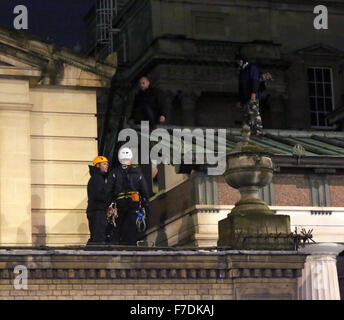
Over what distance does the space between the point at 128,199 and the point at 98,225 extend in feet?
3.02

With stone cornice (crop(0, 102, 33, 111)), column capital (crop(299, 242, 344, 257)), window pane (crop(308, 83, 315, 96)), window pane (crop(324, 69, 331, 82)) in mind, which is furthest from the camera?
window pane (crop(308, 83, 315, 96))

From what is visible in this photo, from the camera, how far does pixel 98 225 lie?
38.3 metres

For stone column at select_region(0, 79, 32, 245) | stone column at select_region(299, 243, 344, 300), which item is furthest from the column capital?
stone column at select_region(0, 79, 32, 245)

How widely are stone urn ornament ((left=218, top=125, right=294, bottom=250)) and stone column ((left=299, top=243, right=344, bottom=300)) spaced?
1129 millimetres

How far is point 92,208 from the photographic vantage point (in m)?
38.4

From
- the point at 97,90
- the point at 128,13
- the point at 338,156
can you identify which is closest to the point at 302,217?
the point at 338,156

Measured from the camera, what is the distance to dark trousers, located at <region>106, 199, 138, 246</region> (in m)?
38.5

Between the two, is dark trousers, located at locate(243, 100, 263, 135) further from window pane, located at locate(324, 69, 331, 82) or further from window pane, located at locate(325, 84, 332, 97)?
window pane, located at locate(325, 84, 332, 97)

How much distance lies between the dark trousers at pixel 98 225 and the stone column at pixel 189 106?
2800 cm

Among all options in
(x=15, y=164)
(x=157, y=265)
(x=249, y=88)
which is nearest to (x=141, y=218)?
(x=157, y=265)

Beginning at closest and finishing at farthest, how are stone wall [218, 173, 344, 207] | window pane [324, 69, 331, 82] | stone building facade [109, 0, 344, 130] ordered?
1. stone wall [218, 173, 344, 207]
2. stone building facade [109, 0, 344, 130]
3. window pane [324, 69, 331, 82]

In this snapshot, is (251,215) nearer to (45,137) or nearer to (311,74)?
(45,137)

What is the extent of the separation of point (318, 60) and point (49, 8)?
11348 mm

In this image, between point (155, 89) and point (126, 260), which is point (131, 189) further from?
point (155, 89)
